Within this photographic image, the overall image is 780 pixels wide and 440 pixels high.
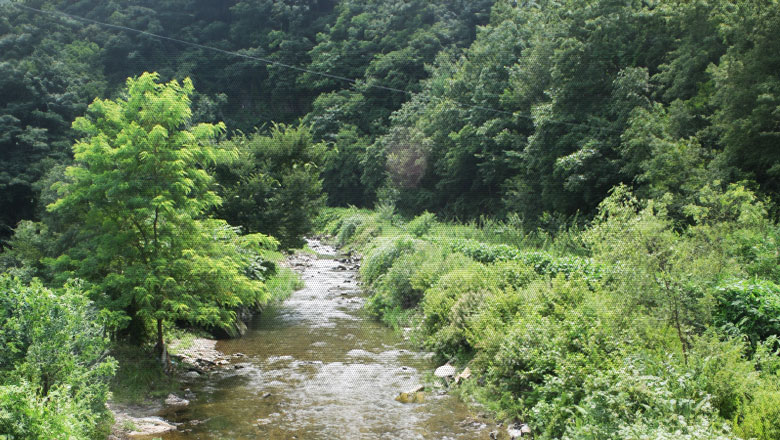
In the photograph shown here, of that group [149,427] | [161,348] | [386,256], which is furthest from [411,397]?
[386,256]

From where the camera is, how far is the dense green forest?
233 inches

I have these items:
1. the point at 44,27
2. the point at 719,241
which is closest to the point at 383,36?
the point at 44,27

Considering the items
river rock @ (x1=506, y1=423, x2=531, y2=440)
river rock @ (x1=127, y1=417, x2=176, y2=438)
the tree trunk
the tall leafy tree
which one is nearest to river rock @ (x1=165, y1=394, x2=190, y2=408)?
river rock @ (x1=127, y1=417, x2=176, y2=438)

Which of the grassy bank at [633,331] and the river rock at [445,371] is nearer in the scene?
the grassy bank at [633,331]

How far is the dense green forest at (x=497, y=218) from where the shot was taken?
591cm

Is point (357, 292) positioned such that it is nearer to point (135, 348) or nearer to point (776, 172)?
point (135, 348)

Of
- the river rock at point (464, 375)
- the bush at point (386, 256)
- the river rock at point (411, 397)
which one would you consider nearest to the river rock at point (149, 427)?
the river rock at point (411, 397)

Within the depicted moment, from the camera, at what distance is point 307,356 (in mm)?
11422

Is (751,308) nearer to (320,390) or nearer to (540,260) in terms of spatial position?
(540,260)

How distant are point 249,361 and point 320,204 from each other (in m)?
8.47

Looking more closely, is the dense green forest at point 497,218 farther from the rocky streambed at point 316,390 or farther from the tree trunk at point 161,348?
the rocky streambed at point 316,390

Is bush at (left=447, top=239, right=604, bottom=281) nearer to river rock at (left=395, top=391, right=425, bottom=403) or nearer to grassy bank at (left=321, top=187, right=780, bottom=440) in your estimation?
grassy bank at (left=321, top=187, right=780, bottom=440)

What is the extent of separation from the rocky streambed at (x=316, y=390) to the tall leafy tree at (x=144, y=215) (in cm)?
155

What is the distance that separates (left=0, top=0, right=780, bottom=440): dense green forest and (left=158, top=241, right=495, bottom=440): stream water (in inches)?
31.4
